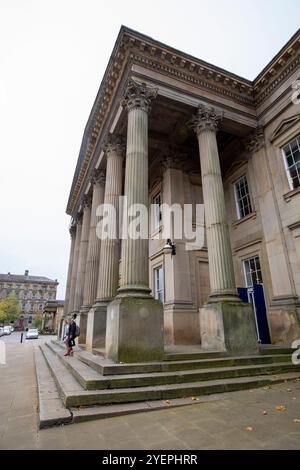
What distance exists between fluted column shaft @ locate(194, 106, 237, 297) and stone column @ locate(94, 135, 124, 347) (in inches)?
144

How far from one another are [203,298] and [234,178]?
6699mm

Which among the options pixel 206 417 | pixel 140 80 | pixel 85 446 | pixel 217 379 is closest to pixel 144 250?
pixel 217 379

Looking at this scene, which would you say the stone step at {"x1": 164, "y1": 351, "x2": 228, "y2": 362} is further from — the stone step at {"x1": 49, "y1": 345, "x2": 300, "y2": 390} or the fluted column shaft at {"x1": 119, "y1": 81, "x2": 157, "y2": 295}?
the fluted column shaft at {"x1": 119, "y1": 81, "x2": 157, "y2": 295}

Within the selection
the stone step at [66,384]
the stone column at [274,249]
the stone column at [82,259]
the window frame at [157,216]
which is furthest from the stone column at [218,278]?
the stone column at [82,259]

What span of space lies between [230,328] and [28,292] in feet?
344

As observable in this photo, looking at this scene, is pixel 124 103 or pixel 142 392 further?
pixel 124 103

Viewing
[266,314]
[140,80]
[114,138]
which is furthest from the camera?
[114,138]

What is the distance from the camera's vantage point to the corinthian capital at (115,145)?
11.8 m

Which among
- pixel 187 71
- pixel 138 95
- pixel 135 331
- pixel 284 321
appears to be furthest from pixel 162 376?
pixel 187 71

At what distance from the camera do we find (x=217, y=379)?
6.08 m

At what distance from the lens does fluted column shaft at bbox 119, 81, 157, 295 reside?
7.50 metres

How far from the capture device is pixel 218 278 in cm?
870

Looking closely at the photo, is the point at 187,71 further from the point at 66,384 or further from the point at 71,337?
the point at 66,384
